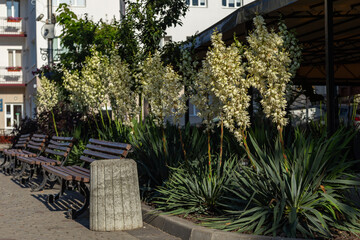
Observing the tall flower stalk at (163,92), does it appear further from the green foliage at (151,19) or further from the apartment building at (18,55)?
the apartment building at (18,55)

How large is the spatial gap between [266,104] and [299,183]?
1060 mm

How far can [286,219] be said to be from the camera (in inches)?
255

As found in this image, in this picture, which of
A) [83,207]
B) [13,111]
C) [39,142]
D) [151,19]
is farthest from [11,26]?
[83,207]

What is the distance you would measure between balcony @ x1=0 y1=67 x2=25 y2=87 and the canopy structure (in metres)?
32.1

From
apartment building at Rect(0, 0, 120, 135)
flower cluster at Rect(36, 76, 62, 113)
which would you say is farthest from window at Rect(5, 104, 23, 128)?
flower cluster at Rect(36, 76, 62, 113)

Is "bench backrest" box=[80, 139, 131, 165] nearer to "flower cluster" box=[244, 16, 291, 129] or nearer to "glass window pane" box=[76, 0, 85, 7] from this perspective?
"flower cluster" box=[244, 16, 291, 129]

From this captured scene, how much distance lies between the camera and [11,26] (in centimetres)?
4644

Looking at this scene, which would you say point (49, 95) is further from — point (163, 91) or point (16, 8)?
point (16, 8)

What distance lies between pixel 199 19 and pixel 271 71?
31787mm

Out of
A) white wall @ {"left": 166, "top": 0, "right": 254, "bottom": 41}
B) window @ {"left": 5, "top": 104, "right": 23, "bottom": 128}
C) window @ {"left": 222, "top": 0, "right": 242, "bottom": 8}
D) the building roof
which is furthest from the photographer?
window @ {"left": 5, "top": 104, "right": 23, "bottom": 128}

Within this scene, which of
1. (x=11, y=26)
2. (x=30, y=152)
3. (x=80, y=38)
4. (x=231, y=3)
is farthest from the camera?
(x=11, y=26)

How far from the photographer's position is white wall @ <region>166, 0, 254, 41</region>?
3772 cm

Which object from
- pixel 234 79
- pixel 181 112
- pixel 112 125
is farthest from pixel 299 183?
pixel 112 125

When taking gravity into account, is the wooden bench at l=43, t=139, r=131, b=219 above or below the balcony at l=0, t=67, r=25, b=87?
below
